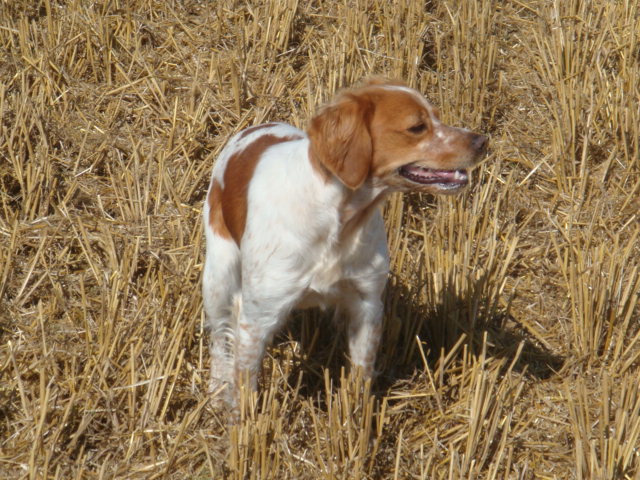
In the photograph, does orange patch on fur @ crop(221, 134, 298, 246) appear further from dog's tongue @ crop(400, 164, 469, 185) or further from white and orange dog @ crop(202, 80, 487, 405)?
dog's tongue @ crop(400, 164, 469, 185)

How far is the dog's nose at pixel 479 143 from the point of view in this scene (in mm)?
3408

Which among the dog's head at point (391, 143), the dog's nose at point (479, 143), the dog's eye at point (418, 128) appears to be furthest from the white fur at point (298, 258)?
the dog's nose at point (479, 143)

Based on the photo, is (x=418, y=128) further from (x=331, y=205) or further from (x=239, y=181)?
(x=239, y=181)

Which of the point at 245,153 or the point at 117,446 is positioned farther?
the point at 245,153

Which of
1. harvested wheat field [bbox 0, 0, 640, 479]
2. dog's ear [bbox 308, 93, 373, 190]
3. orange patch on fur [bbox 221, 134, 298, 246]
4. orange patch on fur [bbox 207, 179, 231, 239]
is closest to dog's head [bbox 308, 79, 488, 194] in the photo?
dog's ear [bbox 308, 93, 373, 190]

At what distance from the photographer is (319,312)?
14.2ft

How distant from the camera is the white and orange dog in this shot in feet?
10.9

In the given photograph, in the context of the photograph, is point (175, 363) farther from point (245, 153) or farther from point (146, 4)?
point (146, 4)

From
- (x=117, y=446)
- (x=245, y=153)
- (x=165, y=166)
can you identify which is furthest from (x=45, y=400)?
(x=165, y=166)

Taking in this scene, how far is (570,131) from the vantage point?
520cm

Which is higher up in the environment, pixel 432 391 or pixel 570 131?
pixel 570 131

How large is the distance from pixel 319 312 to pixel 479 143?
127 centimetres

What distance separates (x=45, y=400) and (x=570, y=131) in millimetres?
3165

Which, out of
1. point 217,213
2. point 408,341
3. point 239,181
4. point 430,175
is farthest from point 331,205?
point 408,341
